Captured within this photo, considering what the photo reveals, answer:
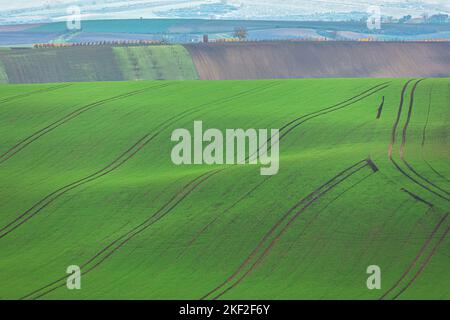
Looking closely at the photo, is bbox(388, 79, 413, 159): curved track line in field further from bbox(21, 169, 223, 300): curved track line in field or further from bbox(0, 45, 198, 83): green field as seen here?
bbox(0, 45, 198, 83): green field

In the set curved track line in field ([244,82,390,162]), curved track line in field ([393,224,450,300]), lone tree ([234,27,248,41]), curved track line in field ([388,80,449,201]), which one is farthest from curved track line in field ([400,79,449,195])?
lone tree ([234,27,248,41])

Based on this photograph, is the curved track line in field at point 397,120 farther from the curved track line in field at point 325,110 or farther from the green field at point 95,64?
the green field at point 95,64

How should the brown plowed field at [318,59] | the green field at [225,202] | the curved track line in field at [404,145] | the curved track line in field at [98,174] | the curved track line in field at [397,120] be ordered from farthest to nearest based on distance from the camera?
the brown plowed field at [318,59], the curved track line in field at [397,120], the curved track line in field at [404,145], the curved track line in field at [98,174], the green field at [225,202]

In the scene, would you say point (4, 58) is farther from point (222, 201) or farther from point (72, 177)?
point (222, 201)

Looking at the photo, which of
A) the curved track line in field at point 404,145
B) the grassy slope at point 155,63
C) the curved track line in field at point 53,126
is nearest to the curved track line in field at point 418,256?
the curved track line in field at point 404,145

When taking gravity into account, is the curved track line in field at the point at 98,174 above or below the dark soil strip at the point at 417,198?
above

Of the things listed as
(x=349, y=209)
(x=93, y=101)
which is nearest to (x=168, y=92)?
(x=93, y=101)

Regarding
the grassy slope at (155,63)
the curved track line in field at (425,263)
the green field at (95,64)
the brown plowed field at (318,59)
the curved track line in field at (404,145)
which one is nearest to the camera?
the curved track line in field at (425,263)
